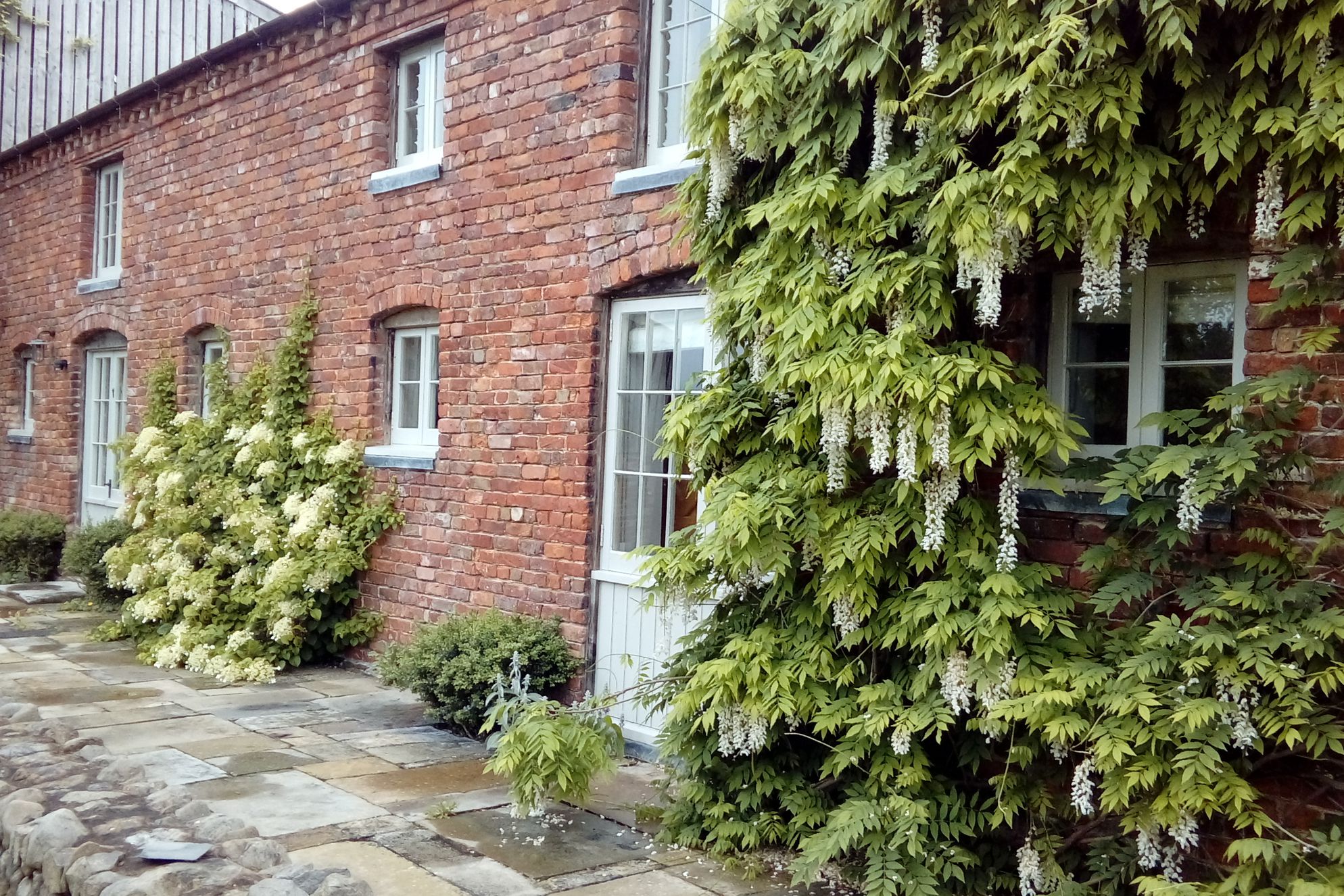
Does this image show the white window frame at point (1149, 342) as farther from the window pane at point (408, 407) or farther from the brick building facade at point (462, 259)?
the window pane at point (408, 407)

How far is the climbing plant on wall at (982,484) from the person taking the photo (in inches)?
142

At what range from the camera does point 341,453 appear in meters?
8.55

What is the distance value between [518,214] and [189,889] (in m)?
4.59

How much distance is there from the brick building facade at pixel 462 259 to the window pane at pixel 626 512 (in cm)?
2

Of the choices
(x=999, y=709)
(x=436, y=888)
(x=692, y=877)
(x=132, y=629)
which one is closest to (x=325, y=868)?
(x=436, y=888)

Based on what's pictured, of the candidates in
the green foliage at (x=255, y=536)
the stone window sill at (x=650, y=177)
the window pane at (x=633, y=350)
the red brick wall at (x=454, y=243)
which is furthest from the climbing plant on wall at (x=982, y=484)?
A: the green foliage at (x=255, y=536)

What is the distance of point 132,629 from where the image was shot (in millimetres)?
9641

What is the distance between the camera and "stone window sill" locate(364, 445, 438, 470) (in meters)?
8.13

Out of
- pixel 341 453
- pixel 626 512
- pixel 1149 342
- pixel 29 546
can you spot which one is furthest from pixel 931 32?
pixel 29 546

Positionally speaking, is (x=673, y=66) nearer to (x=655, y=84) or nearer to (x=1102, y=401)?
(x=655, y=84)

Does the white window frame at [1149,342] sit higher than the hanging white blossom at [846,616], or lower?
higher

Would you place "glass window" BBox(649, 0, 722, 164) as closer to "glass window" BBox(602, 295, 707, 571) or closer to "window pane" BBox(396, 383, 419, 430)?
"glass window" BBox(602, 295, 707, 571)

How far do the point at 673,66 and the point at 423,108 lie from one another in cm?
270

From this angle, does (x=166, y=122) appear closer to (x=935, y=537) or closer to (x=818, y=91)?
(x=818, y=91)
